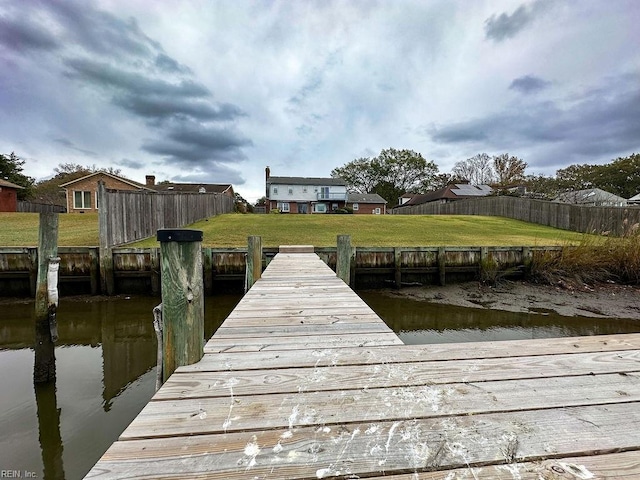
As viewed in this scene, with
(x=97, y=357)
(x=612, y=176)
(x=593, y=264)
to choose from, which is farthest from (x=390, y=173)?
(x=97, y=357)

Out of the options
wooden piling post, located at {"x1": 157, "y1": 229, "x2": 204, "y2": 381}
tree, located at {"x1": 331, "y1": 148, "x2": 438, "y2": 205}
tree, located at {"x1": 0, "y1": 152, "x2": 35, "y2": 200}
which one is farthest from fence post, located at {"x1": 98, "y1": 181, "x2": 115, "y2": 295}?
tree, located at {"x1": 331, "y1": 148, "x2": 438, "y2": 205}

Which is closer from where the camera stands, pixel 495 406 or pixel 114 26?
pixel 495 406

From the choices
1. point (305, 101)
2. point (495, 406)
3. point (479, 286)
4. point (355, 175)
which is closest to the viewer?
point (495, 406)

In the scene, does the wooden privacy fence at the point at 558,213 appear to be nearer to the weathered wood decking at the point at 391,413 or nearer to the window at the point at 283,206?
the weathered wood decking at the point at 391,413

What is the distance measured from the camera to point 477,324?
6.68m

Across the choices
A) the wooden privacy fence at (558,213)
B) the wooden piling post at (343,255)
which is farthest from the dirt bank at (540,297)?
the wooden piling post at (343,255)

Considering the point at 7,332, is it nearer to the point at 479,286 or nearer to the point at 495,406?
the point at 495,406

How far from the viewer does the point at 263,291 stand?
13.9ft

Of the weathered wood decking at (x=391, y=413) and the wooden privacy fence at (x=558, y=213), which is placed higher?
the wooden privacy fence at (x=558, y=213)

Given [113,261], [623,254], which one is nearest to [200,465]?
[113,261]

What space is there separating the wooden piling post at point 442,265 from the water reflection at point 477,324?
1.41 metres

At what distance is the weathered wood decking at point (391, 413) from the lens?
111 centimetres

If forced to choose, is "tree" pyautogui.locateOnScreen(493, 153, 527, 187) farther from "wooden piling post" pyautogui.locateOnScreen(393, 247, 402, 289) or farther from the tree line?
"wooden piling post" pyautogui.locateOnScreen(393, 247, 402, 289)

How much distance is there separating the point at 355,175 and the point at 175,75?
4139 centimetres
